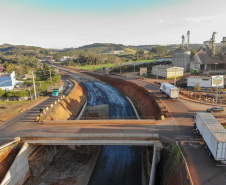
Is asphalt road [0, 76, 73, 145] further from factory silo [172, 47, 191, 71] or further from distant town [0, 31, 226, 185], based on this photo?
factory silo [172, 47, 191, 71]

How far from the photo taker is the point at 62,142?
23625mm

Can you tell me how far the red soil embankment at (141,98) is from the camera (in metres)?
38.1

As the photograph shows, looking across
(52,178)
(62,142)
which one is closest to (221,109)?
(62,142)

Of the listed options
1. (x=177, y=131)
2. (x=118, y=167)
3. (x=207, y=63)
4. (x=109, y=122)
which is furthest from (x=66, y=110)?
(x=207, y=63)

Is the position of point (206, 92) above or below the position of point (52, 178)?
above

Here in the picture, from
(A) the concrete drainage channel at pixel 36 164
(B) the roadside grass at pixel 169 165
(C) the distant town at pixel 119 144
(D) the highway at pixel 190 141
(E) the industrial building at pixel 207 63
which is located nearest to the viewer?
(D) the highway at pixel 190 141

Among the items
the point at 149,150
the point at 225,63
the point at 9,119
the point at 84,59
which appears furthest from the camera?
the point at 84,59

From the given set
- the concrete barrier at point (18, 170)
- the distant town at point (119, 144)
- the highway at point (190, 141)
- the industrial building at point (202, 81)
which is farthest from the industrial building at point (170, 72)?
the concrete barrier at point (18, 170)

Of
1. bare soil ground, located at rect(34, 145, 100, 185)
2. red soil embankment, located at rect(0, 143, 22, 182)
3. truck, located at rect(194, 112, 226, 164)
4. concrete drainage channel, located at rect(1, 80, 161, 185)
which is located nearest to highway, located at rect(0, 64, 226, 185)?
truck, located at rect(194, 112, 226, 164)

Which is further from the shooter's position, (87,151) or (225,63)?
(225,63)

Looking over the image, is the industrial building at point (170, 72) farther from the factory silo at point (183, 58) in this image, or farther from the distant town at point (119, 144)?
the distant town at point (119, 144)

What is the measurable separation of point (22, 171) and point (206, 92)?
4535cm

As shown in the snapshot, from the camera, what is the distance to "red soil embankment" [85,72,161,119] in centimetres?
3809

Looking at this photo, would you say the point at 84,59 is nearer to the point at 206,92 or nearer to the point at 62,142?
the point at 206,92
